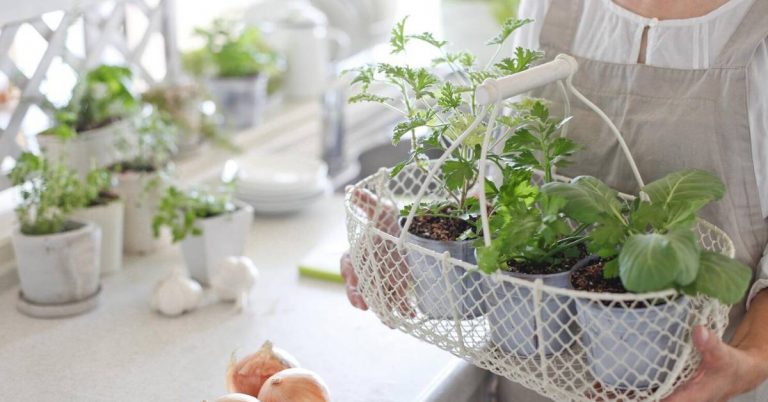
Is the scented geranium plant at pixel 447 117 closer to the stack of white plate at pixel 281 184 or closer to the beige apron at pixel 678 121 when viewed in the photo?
the beige apron at pixel 678 121

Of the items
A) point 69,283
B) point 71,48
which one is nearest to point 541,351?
point 69,283

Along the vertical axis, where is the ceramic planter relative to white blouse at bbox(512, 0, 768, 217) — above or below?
below

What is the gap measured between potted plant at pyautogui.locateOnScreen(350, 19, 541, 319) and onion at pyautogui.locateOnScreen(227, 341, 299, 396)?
0.63ft

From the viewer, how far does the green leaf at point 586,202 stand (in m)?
0.77

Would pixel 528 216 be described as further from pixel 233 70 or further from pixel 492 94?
pixel 233 70

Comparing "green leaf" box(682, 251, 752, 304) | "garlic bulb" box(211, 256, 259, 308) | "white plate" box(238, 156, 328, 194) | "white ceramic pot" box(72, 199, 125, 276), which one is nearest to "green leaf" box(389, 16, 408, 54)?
"green leaf" box(682, 251, 752, 304)

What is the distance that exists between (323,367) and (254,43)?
3.50 feet

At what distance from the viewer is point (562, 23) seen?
106 cm

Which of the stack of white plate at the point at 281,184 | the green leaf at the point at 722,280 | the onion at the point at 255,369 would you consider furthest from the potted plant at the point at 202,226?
the green leaf at the point at 722,280

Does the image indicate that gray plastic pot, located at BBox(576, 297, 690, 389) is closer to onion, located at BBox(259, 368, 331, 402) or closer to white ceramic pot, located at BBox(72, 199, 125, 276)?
onion, located at BBox(259, 368, 331, 402)

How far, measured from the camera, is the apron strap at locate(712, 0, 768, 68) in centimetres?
93

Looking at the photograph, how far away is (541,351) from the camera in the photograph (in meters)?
0.78

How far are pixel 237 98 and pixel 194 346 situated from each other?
2.75 ft

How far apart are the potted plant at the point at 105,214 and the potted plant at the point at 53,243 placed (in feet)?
0.11
